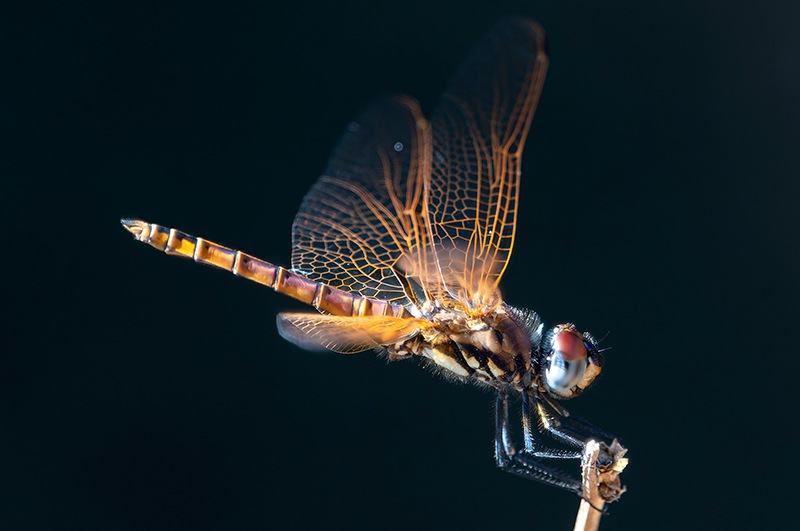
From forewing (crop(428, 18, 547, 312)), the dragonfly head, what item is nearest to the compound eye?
the dragonfly head

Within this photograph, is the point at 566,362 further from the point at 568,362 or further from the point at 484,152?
the point at 484,152

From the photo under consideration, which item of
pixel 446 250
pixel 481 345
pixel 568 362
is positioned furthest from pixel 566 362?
pixel 446 250

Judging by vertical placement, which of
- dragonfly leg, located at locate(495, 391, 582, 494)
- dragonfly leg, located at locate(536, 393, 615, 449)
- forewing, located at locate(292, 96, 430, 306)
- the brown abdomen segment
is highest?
forewing, located at locate(292, 96, 430, 306)

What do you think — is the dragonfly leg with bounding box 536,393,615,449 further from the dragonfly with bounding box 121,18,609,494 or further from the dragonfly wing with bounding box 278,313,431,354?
the dragonfly wing with bounding box 278,313,431,354

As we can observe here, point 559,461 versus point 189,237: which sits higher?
point 189,237

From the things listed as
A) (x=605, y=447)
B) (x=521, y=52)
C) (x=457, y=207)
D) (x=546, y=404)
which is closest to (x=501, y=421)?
(x=546, y=404)

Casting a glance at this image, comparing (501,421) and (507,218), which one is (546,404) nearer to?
(501,421)
